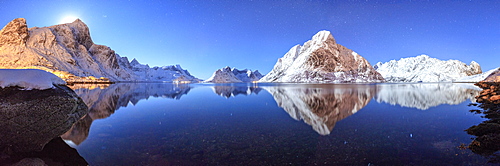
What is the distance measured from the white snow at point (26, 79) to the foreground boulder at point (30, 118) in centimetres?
18

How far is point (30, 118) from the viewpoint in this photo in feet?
24.1

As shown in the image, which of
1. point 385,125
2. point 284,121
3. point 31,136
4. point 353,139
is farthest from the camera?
point 284,121

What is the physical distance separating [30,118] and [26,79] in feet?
6.34

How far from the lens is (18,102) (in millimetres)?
7293

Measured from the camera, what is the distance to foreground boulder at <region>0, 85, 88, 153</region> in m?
6.65

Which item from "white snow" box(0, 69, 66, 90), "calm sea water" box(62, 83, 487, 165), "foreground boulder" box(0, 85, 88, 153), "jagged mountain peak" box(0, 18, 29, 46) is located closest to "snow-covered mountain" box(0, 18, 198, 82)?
"jagged mountain peak" box(0, 18, 29, 46)

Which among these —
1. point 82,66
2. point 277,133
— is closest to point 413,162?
point 277,133

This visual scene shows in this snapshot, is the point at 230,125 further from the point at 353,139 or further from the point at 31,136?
the point at 31,136

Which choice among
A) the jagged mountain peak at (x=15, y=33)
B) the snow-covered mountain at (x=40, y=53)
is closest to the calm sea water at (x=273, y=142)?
the snow-covered mountain at (x=40, y=53)

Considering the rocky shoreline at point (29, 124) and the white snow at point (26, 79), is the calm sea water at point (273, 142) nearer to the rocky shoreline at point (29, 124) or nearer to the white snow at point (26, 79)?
the rocky shoreline at point (29, 124)

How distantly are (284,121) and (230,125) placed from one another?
3.47m

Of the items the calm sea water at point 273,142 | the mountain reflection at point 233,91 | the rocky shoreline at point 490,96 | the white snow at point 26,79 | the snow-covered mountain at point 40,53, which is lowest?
the calm sea water at point 273,142

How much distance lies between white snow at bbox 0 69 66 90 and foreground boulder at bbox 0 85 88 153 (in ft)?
0.58

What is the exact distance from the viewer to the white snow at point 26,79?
25.1ft
